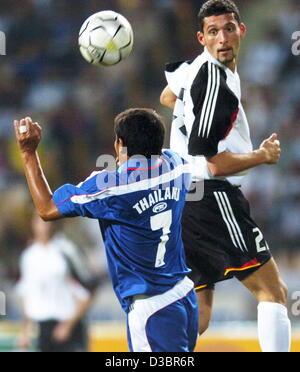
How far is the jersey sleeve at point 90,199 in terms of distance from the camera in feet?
A: 13.5

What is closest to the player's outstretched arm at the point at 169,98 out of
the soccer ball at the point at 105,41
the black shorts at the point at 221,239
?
the soccer ball at the point at 105,41

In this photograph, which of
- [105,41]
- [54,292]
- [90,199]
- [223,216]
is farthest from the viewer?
[54,292]

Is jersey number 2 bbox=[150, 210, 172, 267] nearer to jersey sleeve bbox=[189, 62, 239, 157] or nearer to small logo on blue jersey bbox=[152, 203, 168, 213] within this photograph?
small logo on blue jersey bbox=[152, 203, 168, 213]

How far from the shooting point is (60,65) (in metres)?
11.6

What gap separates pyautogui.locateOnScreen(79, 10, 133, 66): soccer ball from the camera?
5.07 metres

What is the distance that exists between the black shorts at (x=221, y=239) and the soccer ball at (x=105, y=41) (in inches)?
37.4

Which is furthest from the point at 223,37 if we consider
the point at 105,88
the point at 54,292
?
the point at 105,88

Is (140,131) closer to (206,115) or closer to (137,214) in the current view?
(137,214)

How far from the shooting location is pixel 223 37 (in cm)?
477

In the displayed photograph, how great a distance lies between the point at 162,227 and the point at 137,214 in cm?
15

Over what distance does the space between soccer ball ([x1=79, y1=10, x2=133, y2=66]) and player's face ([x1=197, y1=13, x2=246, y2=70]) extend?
0.57 meters

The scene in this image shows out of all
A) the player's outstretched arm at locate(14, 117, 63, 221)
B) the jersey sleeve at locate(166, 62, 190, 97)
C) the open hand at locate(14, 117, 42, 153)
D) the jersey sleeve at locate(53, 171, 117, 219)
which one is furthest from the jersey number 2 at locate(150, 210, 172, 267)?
the jersey sleeve at locate(166, 62, 190, 97)

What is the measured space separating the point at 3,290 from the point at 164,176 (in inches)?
210
